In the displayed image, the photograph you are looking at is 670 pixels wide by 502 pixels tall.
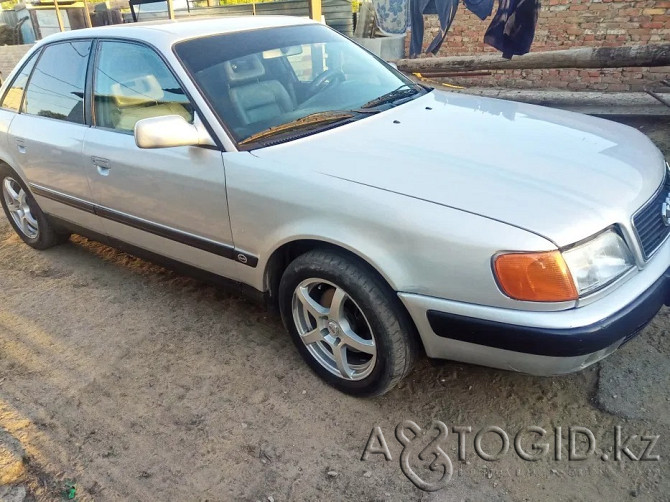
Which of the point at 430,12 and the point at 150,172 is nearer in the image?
the point at 150,172

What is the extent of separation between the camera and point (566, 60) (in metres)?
6.34

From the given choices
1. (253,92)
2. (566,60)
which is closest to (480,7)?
(566,60)

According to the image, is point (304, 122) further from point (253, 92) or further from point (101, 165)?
point (101, 165)

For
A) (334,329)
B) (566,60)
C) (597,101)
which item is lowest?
(597,101)

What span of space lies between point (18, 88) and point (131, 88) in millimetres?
1498

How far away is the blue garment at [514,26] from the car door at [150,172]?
547cm

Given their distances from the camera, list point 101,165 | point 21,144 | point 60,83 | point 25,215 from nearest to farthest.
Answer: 1. point 101,165
2. point 60,83
3. point 21,144
4. point 25,215

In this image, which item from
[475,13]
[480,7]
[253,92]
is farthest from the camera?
[475,13]

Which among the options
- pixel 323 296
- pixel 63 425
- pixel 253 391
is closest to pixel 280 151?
pixel 323 296

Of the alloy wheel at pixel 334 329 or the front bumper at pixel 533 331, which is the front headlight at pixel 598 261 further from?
the alloy wheel at pixel 334 329

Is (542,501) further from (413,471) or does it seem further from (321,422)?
(321,422)

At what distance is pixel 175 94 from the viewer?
2.84 m

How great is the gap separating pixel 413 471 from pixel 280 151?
4.92 ft

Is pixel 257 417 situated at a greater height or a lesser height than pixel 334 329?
lesser
